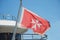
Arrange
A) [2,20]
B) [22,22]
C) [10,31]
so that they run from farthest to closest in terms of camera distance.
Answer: [10,31] < [2,20] < [22,22]

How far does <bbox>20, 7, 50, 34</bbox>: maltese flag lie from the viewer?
41.3 ft

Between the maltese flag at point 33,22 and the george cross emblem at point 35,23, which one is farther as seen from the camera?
the george cross emblem at point 35,23

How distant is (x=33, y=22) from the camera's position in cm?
1273

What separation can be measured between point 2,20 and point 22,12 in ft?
33.6

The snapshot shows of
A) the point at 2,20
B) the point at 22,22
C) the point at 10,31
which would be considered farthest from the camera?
the point at 10,31

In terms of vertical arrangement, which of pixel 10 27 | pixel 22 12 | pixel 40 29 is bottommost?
pixel 40 29

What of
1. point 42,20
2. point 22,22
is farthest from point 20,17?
point 42,20

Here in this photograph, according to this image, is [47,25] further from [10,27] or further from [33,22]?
[10,27]

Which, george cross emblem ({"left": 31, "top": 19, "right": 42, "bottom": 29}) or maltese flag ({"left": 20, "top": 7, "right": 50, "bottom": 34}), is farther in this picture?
george cross emblem ({"left": 31, "top": 19, "right": 42, "bottom": 29})

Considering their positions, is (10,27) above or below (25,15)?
above

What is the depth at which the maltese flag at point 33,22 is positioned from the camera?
12594 mm

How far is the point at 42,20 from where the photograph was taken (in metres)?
13.0

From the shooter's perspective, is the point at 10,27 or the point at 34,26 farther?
the point at 10,27

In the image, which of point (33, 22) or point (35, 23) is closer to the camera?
point (33, 22)
